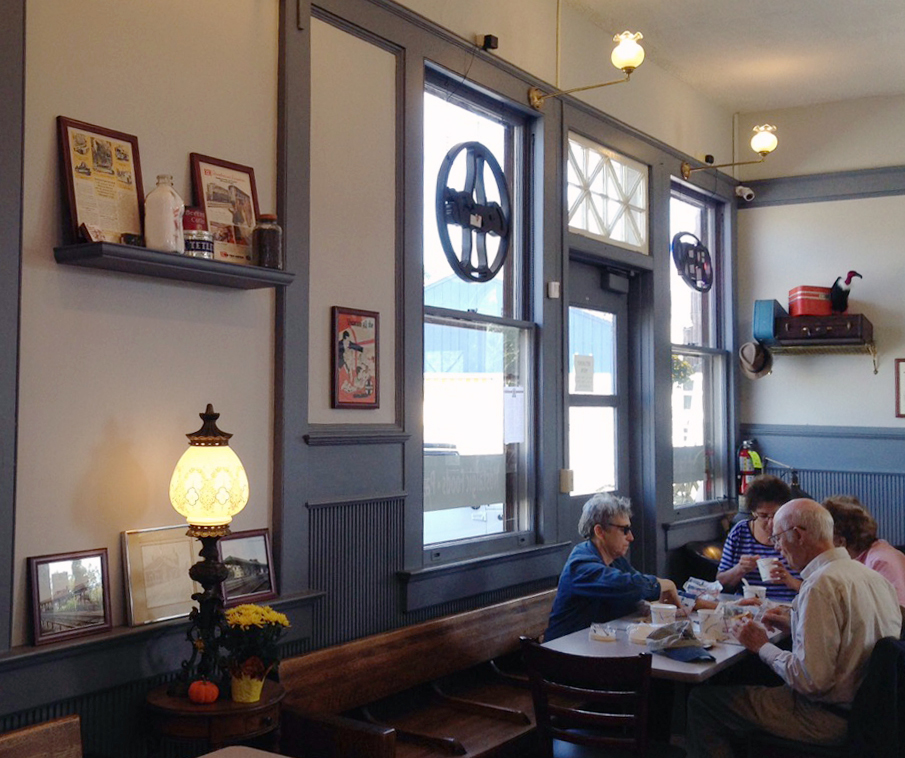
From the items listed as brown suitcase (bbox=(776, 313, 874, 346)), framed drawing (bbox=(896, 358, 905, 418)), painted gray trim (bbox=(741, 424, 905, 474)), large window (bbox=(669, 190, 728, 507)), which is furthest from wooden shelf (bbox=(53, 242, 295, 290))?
framed drawing (bbox=(896, 358, 905, 418))

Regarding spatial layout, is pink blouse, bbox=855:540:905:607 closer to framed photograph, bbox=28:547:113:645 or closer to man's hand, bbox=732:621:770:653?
man's hand, bbox=732:621:770:653

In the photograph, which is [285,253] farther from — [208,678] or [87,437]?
[208,678]

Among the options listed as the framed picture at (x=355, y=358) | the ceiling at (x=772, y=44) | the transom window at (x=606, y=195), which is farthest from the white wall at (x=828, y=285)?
the framed picture at (x=355, y=358)

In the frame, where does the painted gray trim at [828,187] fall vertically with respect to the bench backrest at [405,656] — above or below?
above

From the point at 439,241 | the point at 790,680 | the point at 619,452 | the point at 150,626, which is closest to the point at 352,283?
the point at 439,241

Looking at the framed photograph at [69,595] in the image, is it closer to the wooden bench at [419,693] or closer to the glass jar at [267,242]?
the wooden bench at [419,693]

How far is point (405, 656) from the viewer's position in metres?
4.18

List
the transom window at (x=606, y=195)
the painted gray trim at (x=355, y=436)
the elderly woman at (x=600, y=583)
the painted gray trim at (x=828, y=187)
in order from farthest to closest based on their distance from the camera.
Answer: the painted gray trim at (x=828, y=187)
the transom window at (x=606, y=195)
the elderly woman at (x=600, y=583)
the painted gray trim at (x=355, y=436)

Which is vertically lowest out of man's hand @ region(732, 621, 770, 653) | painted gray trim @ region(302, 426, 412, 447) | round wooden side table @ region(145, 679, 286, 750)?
round wooden side table @ region(145, 679, 286, 750)

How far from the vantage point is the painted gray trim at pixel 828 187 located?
24.4 ft

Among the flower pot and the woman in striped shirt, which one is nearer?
the flower pot

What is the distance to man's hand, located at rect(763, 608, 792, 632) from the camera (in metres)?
4.05

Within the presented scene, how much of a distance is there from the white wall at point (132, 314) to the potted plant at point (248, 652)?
0.39m

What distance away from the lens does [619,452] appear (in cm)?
655
